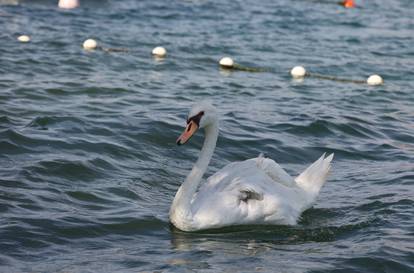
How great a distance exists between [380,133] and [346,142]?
78 centimetres

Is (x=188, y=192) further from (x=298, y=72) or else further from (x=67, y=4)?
A: (x=67, y=4)

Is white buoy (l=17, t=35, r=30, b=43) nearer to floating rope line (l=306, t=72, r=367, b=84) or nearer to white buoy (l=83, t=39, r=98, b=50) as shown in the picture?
white buoy (l=83, t=39, r=98, b=50)

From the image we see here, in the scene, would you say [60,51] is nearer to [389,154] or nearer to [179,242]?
[389,154]

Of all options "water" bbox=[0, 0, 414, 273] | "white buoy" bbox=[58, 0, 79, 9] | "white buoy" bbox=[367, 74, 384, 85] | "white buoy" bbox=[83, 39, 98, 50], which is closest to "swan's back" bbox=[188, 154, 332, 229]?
"water" bbox=[0, 0, 414, 273]

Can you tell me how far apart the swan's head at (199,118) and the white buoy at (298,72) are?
8.14 meters

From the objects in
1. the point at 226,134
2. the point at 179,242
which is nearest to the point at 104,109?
the point at 226,134

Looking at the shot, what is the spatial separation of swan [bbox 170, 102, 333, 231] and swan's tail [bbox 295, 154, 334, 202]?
170 millimetres

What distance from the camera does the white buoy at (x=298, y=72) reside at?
659 inches

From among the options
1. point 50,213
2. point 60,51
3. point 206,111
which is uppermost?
point 206,111

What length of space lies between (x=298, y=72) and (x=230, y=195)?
839 centimetres

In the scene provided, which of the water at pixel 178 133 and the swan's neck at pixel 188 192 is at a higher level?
the swan's neck at pixel 188 192

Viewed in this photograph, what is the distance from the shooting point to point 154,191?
32.5 ft

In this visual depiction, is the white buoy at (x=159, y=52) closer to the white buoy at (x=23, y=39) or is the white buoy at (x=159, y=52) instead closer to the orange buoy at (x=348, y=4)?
the white buoy at (x=23, y=39)

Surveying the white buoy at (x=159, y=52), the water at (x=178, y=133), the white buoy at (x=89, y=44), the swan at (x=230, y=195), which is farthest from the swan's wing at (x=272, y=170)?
the white buoy at (x=89, y=44)
